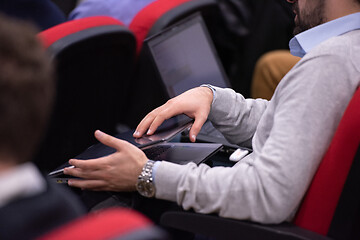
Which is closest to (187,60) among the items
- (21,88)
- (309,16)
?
(309,16)

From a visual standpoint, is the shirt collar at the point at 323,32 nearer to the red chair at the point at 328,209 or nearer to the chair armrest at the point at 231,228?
the red chair at the point at 328,209

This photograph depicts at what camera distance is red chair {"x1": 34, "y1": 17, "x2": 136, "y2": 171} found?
1.58 metres

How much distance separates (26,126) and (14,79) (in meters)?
0.06

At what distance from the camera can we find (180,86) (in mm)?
1802

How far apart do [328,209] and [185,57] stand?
0.91 meters

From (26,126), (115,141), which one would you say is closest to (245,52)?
(115,141)

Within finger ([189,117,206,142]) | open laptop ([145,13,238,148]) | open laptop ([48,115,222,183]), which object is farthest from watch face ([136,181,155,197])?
open laptop ([145,13,238,148])

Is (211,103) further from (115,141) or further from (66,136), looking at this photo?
(66,136)

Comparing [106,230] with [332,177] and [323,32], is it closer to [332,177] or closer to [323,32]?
[332,177]

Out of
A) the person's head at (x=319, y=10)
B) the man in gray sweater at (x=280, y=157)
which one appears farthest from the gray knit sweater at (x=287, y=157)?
the person's head at (x=319, y=10)

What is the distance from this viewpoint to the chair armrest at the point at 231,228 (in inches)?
42.6

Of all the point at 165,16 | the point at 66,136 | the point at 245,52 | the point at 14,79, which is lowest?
the point at 245,52

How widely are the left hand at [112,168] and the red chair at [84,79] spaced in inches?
15.6

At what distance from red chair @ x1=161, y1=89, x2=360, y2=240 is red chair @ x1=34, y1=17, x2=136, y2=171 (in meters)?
0.66
